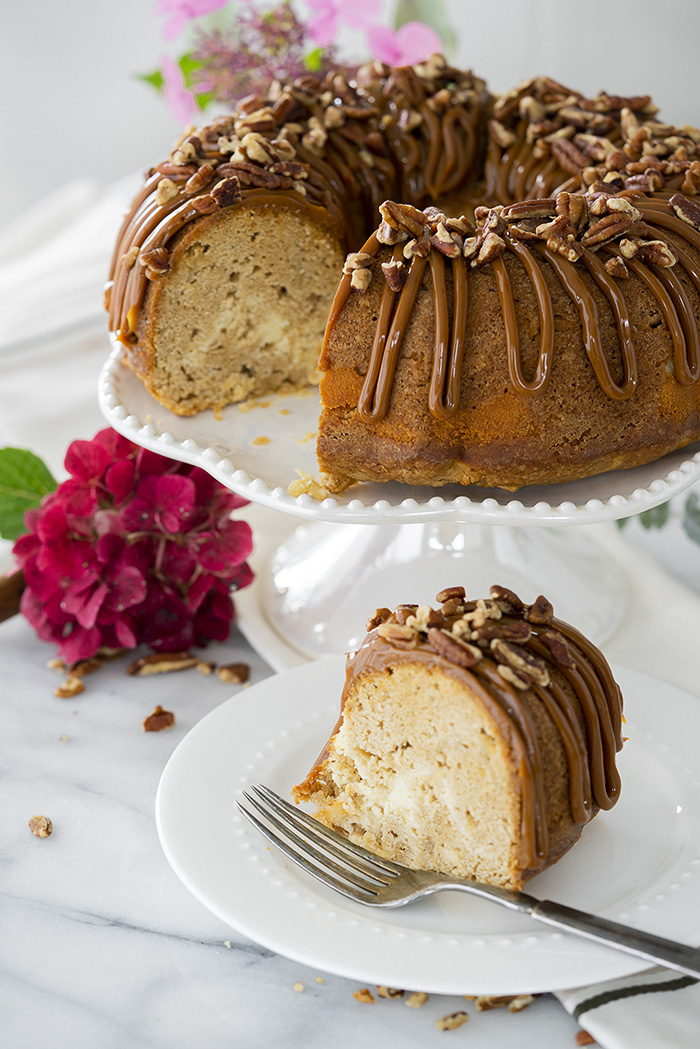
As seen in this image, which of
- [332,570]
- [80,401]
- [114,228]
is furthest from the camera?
[114,228]

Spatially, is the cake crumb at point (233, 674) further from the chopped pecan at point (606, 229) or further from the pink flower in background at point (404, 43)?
the pink flower in background at point (404, 43)

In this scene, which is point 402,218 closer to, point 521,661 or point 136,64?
point 521,661

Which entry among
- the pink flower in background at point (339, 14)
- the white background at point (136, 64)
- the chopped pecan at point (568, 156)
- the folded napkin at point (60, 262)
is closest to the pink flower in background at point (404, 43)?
the pink flower in background at point (339, 14)

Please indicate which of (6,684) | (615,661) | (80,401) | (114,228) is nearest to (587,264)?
(615,661)

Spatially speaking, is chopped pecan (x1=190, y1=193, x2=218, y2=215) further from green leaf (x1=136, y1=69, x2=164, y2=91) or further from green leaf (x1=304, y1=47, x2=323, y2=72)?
Result: green leaf (x1=136, y1=69, x2=164, y2=91)

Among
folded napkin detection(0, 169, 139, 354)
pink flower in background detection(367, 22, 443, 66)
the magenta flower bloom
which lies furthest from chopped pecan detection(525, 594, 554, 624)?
folded napkin detection(0, 169, 139, 354)

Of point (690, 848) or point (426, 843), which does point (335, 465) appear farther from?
point (690, 848)
